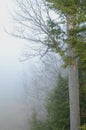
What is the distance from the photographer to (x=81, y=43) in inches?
269

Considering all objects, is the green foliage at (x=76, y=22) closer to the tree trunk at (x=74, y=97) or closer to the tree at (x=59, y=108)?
the tree trunk at (x=74, y=97)

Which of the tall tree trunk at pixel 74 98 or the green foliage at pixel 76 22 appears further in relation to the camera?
the tall tree trunk at pixel 74 98

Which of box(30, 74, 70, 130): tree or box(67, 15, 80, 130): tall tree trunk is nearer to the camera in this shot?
box(67, 15, 80, 130): tall tree trunk

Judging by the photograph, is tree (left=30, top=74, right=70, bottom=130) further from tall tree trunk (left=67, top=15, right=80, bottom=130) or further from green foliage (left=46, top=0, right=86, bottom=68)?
green foliage (left=46, top=0, right=86, bottom=68)

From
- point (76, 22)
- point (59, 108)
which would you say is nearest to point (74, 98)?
point (59, 108)

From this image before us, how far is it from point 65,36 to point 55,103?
11.0 feet

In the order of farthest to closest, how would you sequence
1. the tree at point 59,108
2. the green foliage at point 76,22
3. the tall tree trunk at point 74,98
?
the tree at point 59,108
the tall tree trunk at point 74,98
the green foliage at point 76,22

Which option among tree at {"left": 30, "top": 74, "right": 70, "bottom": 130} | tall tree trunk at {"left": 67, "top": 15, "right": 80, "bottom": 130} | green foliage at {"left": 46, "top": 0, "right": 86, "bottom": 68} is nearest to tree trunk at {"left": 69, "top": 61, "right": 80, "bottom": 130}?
tall tree trunk at {"left": 67, "top": 15, "right": 80, "bottom": 130}

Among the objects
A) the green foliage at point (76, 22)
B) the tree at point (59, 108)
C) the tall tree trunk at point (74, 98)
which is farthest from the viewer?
the tree at point (59, 108)

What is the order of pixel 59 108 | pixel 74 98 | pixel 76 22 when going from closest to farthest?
pixel 76 22
pixel 74 98
pixel 59 108

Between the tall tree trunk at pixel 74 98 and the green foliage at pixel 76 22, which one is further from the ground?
the green foliage at pixel 76 22

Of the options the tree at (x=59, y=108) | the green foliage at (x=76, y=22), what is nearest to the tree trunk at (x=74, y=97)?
the tree at (x=59, y=108)

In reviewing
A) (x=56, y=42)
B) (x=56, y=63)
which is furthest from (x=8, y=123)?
(x=56, y=42)

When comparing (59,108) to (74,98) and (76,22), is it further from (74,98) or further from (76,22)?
(76,22)
